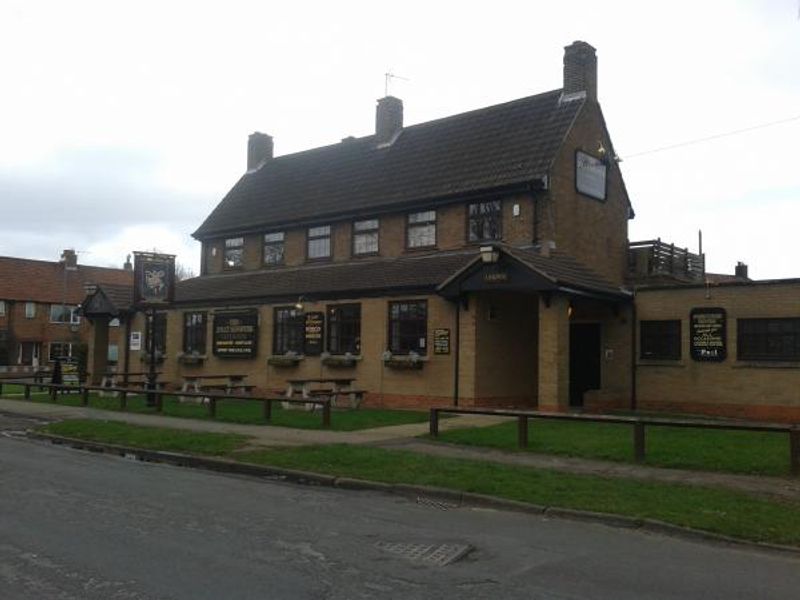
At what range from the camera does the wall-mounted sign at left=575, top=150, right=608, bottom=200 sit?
24017 mm

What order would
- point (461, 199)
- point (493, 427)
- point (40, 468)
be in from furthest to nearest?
point (461, 199)
point (493, 427)
point (40, 468)

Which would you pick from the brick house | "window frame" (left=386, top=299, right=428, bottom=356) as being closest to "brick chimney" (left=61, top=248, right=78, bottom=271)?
the brick house

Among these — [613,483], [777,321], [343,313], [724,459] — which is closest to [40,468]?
[613,483]

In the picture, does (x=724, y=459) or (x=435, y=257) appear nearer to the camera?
(x=724, y=459)

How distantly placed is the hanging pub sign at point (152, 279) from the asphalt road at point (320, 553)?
12688mm

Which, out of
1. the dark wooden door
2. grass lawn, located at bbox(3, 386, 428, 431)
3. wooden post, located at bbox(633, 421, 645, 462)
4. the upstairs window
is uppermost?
the upstairs window

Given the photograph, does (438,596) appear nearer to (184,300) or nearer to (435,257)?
(435,257)

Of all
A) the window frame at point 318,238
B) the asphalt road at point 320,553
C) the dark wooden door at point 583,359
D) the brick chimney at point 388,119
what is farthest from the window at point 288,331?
the asphalt road at point 320,553

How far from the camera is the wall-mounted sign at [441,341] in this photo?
70.2ft

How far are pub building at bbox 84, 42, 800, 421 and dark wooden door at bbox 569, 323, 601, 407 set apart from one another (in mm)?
46

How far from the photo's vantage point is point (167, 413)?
67.4ft

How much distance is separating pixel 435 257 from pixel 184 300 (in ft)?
33.5

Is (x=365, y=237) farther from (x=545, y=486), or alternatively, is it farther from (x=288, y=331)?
(x=545, y=486)

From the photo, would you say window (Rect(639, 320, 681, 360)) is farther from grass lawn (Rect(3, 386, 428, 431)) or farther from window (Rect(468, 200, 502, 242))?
grass lawn (Rect(3, 386, 428, 431))
